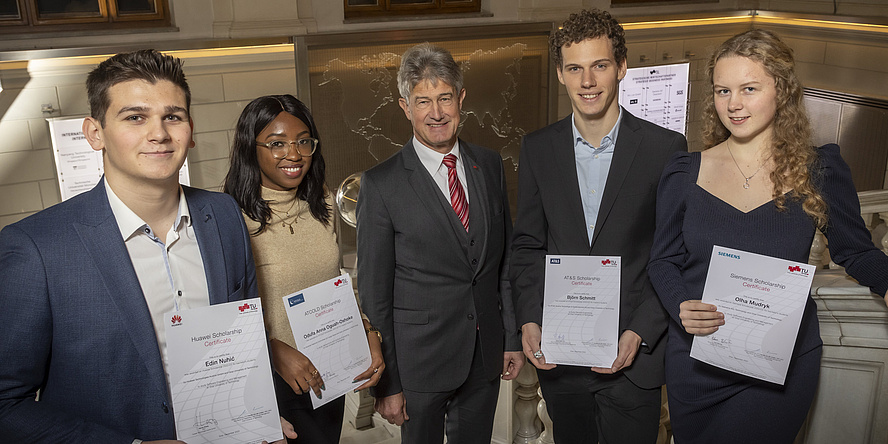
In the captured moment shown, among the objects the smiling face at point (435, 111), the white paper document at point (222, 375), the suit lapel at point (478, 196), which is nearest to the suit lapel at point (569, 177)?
the suit lapel at point (478, 196)

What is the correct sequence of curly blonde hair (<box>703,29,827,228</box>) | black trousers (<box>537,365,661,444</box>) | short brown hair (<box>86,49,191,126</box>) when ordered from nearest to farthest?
short brown hair (<box>86,49,191,126</box>) → curly blonde hair (<box>703,29,827,228</box>) → black trousers (<box>537,365,661,444</box>)

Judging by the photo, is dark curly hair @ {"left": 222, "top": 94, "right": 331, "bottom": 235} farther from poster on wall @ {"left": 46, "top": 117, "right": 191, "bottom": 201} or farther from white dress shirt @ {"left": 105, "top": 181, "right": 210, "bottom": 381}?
poster on wall @ {"left": 46, "top": 117, "right": 191, "bottom": 201}

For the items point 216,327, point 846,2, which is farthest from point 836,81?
point 216,327

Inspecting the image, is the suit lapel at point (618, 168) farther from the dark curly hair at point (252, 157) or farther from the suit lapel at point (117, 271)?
the suit lapel at point (117, 271)

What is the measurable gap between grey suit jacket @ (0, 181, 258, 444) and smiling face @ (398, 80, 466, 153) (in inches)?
39.1

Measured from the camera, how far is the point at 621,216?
2.08 m

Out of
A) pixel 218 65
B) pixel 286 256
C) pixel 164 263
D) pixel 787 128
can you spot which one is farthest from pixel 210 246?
pixel 218 65

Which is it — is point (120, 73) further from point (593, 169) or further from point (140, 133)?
point (593, 169)

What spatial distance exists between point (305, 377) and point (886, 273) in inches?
59.0

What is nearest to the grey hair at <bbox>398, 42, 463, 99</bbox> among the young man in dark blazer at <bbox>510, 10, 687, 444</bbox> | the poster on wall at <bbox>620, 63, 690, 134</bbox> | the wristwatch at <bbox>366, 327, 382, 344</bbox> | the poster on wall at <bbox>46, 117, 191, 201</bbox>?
the young man in dark blazer at <bbox>510, 10, 687, 444</bbox>

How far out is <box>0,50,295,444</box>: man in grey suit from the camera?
1.33m

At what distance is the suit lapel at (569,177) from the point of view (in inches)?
84.0

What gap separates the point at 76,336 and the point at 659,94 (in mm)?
7390

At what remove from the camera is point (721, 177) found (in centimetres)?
182
